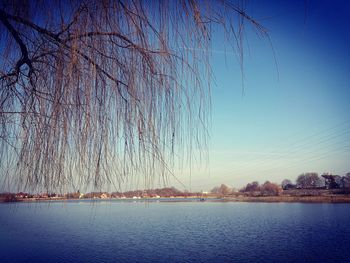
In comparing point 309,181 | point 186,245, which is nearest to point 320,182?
point 309,181

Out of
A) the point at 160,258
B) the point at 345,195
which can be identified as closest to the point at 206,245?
the point at 160,258

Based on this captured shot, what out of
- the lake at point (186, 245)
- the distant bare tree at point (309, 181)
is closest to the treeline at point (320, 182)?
the distant bare tree at point (309, 181)

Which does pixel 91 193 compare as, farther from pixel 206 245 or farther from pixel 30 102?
pixel 206 245

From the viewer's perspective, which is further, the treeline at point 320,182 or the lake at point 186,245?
the treeline at point 320,182

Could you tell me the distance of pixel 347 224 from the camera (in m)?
26.2

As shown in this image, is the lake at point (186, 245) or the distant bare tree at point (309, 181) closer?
the lake at point (186, 245)

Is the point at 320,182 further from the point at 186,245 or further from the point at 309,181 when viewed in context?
the point at 186,245

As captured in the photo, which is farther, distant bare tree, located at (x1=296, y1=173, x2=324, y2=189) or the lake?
distant bare tree, located at (x1=296, y1=173, x2=324, y2=189)

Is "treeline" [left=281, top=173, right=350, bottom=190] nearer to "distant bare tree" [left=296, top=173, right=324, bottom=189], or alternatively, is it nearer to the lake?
"distant bare tree" [left=296, top=173, right=324, bottom=189]

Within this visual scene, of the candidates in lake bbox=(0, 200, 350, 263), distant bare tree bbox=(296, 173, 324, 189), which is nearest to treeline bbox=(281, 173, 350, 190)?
distant bare tree bbox=(296, 173, 324, 189)

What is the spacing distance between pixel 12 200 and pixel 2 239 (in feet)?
90.2

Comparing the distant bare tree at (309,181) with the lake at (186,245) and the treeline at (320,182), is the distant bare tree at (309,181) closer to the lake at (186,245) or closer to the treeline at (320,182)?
the treeline at (320,182)

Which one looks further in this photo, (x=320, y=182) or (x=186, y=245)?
(x=320, y=182)

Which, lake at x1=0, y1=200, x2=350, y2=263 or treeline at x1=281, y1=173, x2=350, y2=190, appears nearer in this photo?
lake at x1=0, y1=200, x2=350, y2=263
